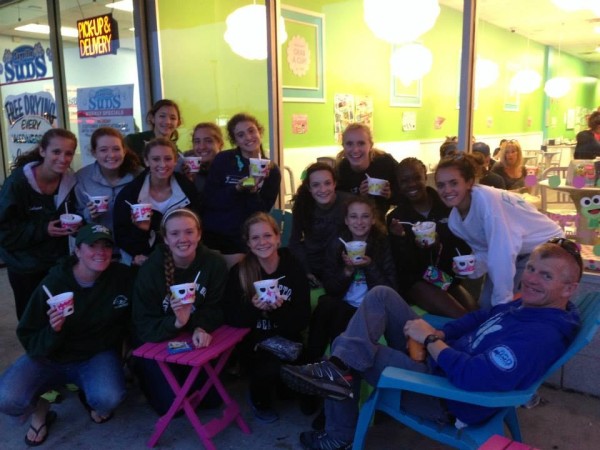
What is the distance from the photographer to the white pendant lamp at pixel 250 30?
4625 mm

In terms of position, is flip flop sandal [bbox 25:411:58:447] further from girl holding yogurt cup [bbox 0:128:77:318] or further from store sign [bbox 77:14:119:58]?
store sign [bbox 77:14:119:58]

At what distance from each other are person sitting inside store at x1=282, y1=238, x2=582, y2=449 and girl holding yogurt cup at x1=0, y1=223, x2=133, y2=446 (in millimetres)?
1105

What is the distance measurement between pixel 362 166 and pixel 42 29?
16.6 feet

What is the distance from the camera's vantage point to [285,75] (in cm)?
543

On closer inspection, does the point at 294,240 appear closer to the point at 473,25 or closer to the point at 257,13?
the point at 473,25

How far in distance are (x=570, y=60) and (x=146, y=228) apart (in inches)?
242

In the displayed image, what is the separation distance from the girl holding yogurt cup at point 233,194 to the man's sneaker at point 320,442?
124cm

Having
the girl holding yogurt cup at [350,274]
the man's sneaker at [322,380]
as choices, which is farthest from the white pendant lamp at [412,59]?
the man's sneaker at [322,380]

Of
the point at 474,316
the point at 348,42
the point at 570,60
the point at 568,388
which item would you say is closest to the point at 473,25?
the point at 474,316

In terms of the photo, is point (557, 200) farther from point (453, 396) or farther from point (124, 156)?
point (124, 156)

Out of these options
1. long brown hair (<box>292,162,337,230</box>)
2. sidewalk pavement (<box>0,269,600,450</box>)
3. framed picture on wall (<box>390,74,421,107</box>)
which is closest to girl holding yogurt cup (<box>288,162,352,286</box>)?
long brown hair (<box>292,162,337,230</box>)

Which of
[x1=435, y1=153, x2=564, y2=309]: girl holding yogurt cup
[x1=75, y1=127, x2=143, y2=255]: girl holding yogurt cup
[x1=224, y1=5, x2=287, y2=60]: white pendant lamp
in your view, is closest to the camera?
[x1=435, y1=153, x2=564, y2=309]: girl holding yogurt cup

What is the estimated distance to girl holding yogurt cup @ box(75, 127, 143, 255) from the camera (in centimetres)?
314

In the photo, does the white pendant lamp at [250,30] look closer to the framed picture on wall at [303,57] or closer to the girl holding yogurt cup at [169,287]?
the framed picture on wall at [303,57]
